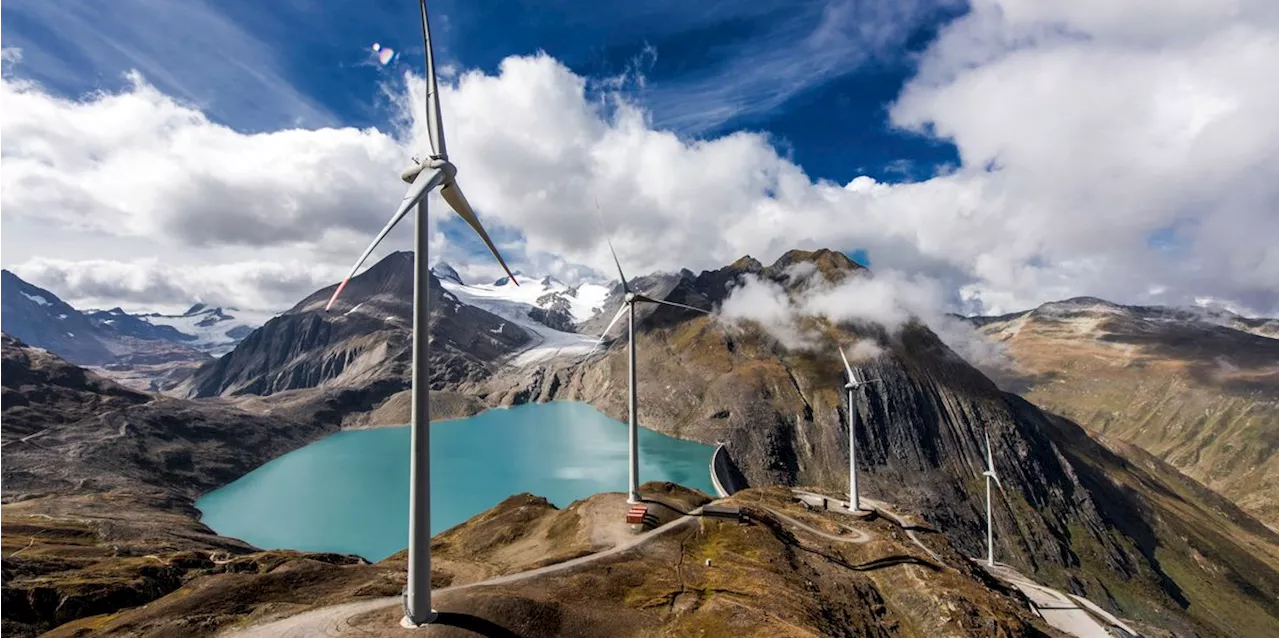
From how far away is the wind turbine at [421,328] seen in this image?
4178cm

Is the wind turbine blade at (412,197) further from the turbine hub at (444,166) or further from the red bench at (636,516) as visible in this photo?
the red bench at (636,516)

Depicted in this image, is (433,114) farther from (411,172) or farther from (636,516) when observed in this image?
(636,516)

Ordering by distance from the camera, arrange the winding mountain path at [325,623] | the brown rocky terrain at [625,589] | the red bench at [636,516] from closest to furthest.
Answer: the winding mountain path at [325,623] < the brown rocky terrain at [625,589] < the red bench at [636,516]

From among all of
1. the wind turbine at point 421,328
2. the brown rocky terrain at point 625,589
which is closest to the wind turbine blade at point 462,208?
the wind turbine at point 421,328

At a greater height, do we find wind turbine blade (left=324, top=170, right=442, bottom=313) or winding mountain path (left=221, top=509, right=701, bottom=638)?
wind turbine blade (left=324, top=170, right=442, bottom=313)

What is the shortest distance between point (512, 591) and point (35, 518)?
14734 centimetres

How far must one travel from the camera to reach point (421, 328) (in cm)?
4269

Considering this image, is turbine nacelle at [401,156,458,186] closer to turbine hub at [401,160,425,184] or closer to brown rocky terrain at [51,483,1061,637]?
turbine hub at [401,160,425,184]

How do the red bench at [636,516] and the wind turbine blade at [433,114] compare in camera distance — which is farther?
the red bench at [636,516]

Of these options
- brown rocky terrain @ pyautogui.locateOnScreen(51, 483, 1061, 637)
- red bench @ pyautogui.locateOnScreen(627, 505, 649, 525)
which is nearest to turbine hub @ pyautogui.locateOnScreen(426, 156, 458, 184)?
brown rocky terrain @ pyautogui.locateOnScreen(51, 483, 1061, 637)

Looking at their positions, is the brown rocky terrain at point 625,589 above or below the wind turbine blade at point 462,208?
below

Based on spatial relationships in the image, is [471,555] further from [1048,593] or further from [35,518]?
[1048,593]

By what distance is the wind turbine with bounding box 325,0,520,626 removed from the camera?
41781 millimetres

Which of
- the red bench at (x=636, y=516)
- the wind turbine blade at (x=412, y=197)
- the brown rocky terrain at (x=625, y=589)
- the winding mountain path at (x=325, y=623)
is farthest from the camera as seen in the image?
the red bench at (x=636, y=516)
